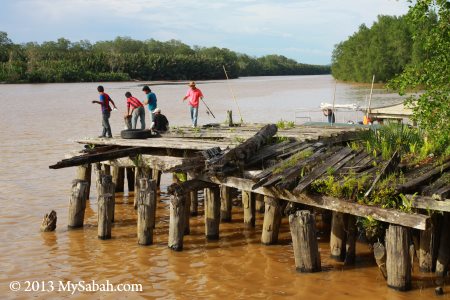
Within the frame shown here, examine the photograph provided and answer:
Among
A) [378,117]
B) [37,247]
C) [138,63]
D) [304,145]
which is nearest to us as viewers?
[37,247]

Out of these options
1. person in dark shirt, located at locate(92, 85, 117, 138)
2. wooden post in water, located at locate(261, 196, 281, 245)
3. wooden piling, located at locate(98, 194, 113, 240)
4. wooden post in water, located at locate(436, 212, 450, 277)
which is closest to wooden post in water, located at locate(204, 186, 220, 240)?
wooden post in water, located at locate(261, 196, 281, 245)

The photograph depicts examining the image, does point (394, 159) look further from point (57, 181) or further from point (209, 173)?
point (57, 181)

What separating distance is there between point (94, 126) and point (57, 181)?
48.6 feet

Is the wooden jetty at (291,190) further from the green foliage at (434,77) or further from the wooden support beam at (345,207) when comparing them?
the green foliage at (434,77)

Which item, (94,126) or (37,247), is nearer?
(37,247)

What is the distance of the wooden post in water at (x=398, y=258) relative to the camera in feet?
26.6

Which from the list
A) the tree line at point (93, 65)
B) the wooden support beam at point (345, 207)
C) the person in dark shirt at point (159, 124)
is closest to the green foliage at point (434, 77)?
the wooden support beam at point (345, 207)

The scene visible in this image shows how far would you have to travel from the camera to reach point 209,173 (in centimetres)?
1053

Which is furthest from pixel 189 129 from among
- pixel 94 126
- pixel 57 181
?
pixel 94 126

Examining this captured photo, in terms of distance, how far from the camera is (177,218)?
10.3 meters

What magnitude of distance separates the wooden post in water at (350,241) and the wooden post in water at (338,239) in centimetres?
12

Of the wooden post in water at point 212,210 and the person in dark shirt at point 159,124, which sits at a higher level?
the person in dark shirt at point 159,124

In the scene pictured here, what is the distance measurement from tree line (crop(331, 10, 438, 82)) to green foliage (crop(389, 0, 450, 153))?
191 ft

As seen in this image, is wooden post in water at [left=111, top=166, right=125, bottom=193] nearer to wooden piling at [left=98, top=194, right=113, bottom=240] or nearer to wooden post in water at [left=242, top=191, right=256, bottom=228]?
wooden piling at [left=98, top=194, right=113, bottom=240]
